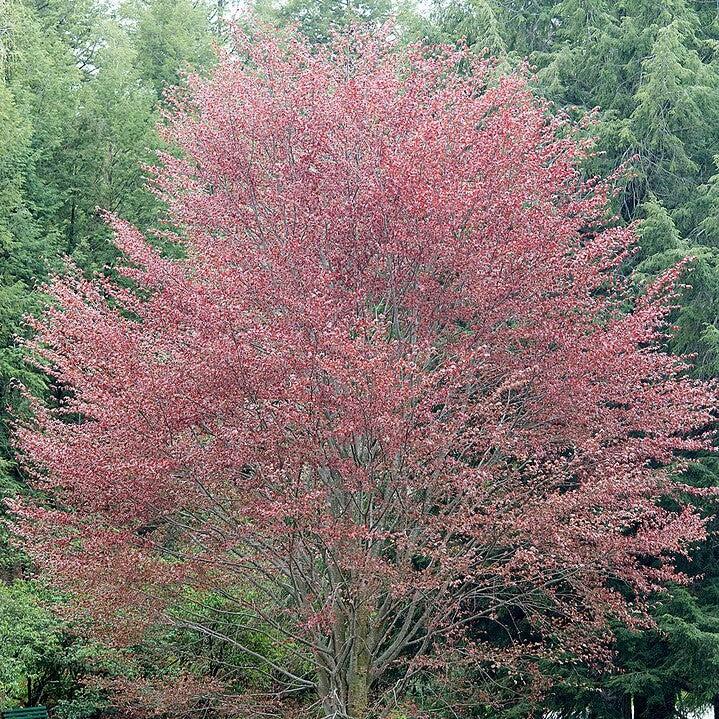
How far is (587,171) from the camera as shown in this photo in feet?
43.0

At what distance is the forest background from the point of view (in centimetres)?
1059

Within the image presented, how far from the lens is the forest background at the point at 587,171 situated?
10.6 meters

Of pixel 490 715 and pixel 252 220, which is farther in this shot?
pixel 490 715

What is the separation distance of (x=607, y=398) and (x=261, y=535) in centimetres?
349

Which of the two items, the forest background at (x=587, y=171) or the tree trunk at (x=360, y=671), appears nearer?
the tree trunk at (x=360, y=671)

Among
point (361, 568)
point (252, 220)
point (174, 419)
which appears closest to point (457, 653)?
point (361, 568)

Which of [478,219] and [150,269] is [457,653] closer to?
[478,219]

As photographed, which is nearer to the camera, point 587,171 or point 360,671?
point 360,671

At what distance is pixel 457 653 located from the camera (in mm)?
9117

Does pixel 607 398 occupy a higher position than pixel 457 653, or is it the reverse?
pixel 607 398

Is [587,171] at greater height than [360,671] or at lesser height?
greater

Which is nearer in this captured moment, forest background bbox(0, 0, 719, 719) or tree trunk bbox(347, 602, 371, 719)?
tree trunk bbox(347, 602, 371, 719)

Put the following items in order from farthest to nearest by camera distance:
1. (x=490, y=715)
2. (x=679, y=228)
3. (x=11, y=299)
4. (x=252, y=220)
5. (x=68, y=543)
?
1. (x=11, y=299)
2. (x=679, y=228)
3. (x=490, y=715)
4. (x=252, y=220)
5. (x=68, y=543)

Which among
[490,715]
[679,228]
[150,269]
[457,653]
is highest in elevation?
[150,269]
